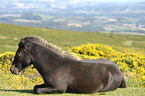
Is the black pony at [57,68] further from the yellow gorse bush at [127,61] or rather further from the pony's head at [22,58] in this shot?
the yellow gorse bush at [127,61]

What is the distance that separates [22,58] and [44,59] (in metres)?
0.80

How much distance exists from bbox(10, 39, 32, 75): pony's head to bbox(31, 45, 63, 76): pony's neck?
18 centimetres

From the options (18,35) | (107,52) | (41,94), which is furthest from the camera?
(18,35)

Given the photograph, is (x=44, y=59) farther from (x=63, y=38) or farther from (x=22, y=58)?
(x=63, y=38)

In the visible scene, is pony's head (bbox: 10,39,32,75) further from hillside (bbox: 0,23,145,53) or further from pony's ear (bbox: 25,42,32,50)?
hillside (bbox: 0,23,145,53)

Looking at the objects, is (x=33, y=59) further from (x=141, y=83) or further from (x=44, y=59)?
(x=141, y=83)

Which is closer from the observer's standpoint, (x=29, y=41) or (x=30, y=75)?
(x=29, y=41)

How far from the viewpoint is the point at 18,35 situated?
54.8m

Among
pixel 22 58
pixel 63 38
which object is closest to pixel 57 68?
pixel 22 58

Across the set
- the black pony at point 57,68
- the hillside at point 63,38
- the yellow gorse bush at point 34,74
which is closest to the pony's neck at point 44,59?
the black pony at point 57,68

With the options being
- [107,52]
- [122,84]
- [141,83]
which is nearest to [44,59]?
[122,84]

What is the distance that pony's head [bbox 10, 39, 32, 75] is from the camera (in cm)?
721

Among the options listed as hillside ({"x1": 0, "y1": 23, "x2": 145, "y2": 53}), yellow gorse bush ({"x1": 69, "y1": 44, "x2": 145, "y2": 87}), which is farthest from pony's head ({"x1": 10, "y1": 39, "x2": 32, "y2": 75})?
hillside ({"x1": 0, "y1": 23, "x2": 145, "y2": 53})

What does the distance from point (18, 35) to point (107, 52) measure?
39344 mm
